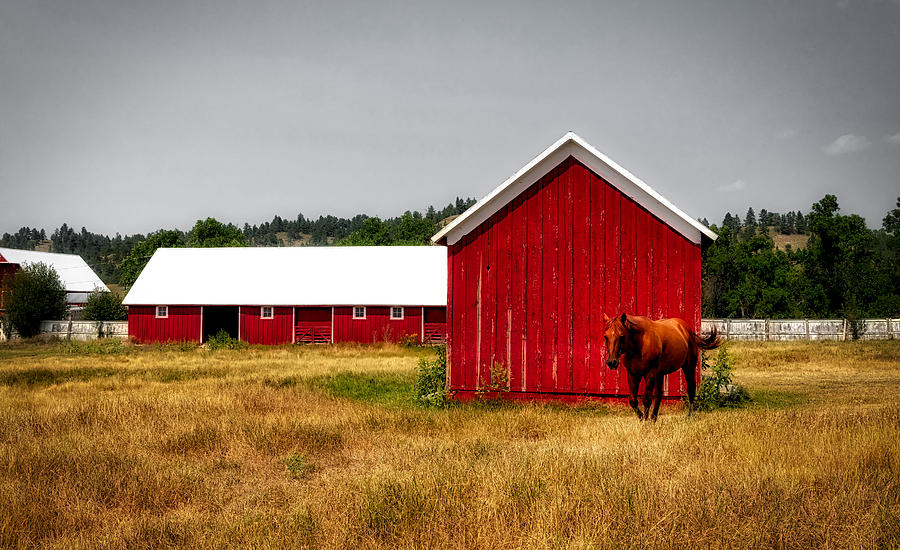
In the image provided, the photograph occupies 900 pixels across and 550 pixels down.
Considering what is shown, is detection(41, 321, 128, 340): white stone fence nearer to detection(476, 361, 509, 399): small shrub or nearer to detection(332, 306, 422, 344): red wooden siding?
detection(332, 306, 422, 344): red wooden siding

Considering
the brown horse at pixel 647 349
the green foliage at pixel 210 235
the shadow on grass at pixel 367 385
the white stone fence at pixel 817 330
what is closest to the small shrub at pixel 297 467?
the brown horse at pixel 647 349

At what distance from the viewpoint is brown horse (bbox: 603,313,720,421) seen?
402 inches

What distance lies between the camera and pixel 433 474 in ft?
24.2

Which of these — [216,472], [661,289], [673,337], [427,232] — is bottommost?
[216,472]

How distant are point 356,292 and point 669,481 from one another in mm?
34350

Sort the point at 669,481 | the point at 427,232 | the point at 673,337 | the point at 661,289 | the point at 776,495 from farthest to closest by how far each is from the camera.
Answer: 1. the point at 427,232
2. the point at 661,289
3. the point at 673,337
4. the point at 669,481
5. the point at 776,495

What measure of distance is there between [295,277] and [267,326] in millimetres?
4021

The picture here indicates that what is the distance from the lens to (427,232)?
130 m

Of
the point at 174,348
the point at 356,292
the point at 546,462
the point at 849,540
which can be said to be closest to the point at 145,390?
the point at 546,462

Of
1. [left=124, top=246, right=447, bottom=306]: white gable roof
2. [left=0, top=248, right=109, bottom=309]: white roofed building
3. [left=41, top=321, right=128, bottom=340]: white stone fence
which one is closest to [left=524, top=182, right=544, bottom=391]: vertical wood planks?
[left=124, top=246, right=447, bottom=306]: white gable roof

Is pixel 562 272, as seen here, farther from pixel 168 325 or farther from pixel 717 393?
pixel 168 325

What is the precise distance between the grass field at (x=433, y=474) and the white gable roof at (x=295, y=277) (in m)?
24.4

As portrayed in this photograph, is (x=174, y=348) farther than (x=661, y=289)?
Yes

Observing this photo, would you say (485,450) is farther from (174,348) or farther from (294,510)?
(174,348)
